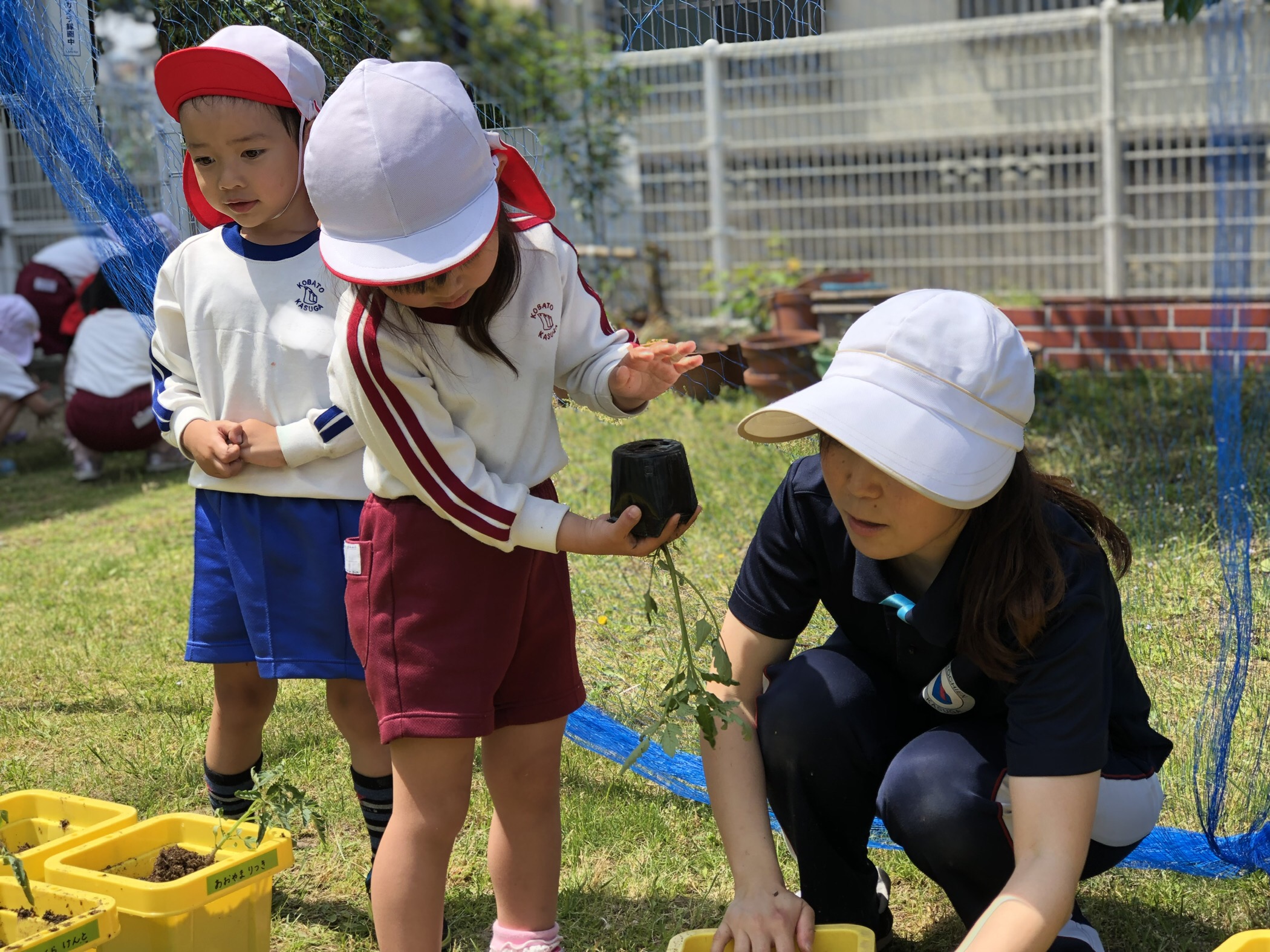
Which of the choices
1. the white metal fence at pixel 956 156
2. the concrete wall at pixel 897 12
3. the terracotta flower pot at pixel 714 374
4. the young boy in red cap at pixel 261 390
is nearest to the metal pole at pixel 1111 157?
the white metal fence at pixel 956 156

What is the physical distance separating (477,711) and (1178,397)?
13.9ft

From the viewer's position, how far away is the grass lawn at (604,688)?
2078mm

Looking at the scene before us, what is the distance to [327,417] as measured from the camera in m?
1.95

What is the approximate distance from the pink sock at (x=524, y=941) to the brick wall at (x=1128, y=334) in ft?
14.3

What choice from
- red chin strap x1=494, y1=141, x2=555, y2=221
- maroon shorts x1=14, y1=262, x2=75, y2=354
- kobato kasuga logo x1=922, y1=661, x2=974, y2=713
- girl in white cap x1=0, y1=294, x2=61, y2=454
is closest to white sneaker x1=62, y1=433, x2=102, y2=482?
girl in white cap x1=0, y1=294, x2=61, y2=454

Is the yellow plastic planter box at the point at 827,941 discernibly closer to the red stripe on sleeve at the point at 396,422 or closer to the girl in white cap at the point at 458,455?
the girl in white cap at the point at 458,455

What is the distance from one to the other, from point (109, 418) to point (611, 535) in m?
4.45

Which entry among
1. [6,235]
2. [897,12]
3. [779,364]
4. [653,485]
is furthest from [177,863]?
[6,235]

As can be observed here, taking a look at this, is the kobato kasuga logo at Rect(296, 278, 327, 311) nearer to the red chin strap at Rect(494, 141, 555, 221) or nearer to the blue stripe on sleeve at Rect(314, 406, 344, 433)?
the blue stripe on sleeve at Rect(314, 406, 344, 433)

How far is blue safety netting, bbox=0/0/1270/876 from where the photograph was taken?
202 centimetres

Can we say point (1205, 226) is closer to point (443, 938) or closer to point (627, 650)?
point (627, 650)

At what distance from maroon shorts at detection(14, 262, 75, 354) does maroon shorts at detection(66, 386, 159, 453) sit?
66.5 inches

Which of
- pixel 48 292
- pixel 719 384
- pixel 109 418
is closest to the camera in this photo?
pixel 719 384

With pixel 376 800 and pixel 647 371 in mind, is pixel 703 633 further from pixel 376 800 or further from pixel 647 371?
pixel 376 800
